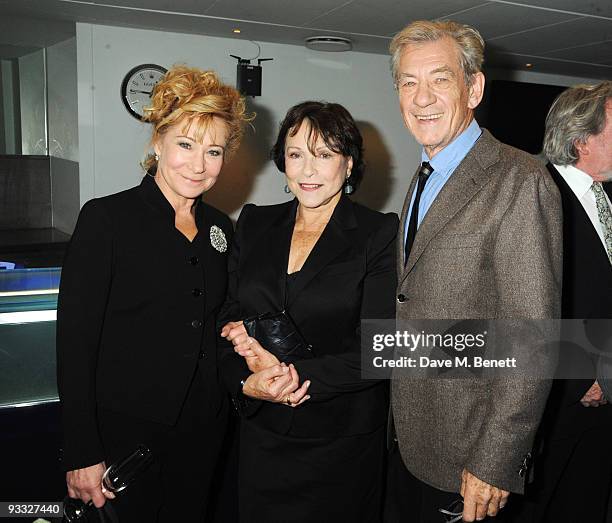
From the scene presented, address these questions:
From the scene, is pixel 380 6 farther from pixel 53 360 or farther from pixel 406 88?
pixel 53 360

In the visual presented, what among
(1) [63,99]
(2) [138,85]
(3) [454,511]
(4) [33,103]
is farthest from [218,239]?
(4) [33,103]

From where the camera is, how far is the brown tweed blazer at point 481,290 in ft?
4.81

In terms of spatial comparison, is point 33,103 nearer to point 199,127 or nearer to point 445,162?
point 199,127

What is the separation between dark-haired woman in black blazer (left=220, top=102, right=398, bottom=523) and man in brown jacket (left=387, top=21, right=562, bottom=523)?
14 cm

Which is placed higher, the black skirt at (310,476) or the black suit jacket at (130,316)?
the black suit jacket at (130,316)

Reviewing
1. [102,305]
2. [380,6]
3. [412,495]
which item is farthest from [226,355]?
[380,6]

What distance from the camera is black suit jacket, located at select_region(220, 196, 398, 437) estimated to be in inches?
73.7

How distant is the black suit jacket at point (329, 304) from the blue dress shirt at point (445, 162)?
0.59 feet

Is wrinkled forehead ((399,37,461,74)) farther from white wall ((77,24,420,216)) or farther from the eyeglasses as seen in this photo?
white wall ((77,24,420,216))

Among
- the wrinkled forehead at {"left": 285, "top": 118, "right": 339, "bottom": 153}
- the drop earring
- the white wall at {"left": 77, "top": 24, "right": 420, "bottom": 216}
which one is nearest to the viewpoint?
the wrinkled forehead at {"left": 285, "top": 118, "right": 339, "bottom": 153}

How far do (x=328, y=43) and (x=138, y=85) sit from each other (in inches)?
66.0

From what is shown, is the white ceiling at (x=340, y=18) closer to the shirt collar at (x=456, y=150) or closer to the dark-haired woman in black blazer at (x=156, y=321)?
the dark-haired woman in black blazer at (x=156, y=321)

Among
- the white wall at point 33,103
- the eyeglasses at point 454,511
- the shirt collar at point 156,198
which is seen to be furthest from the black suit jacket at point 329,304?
the white wall at point 33,103

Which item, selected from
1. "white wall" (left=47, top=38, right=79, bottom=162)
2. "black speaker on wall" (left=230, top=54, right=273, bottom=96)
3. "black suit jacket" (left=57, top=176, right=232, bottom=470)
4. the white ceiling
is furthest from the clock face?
"black suit jacket" (left=57, top=176, right=232, bottom=470)
